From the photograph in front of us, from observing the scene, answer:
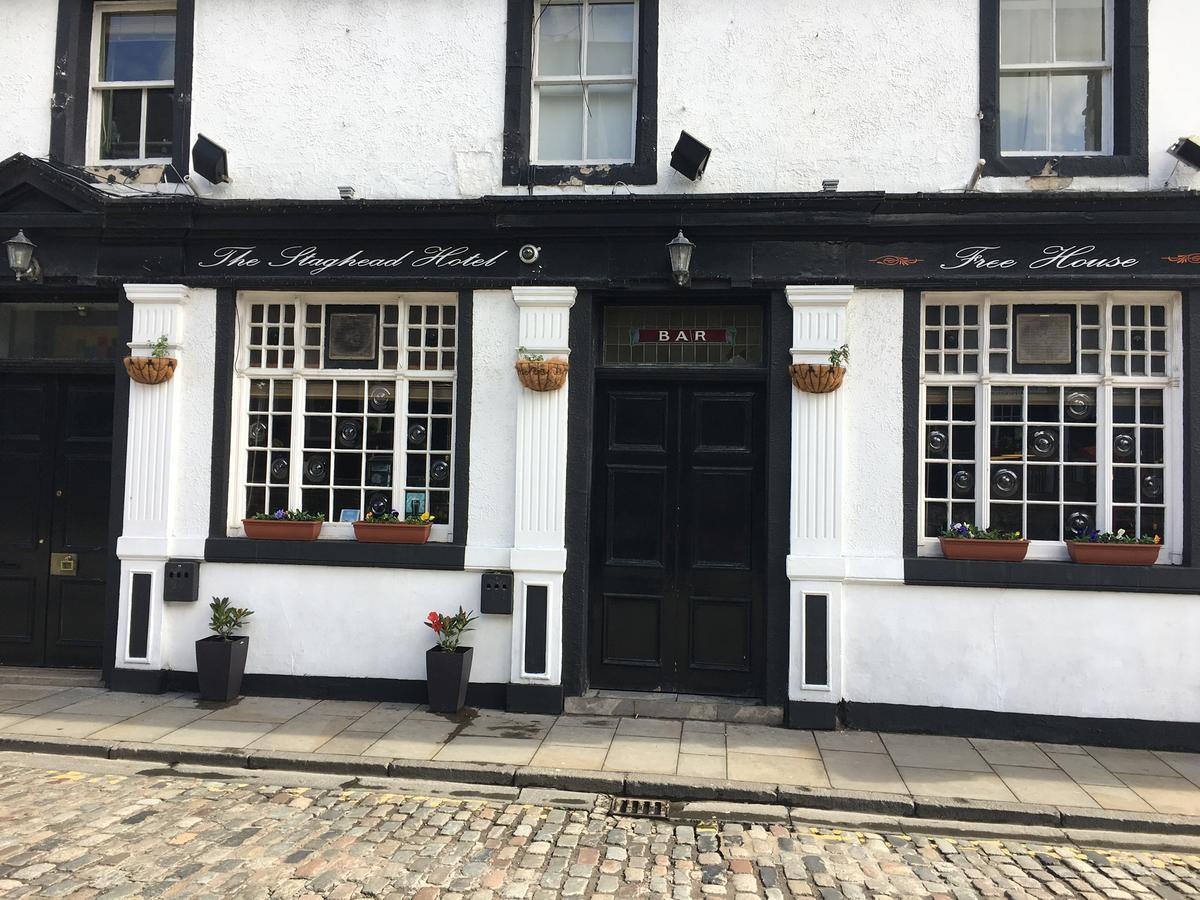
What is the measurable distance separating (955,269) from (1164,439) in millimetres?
2285

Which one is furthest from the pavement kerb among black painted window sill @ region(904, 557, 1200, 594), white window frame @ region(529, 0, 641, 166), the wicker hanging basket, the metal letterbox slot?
white window frame @ region(529, 0, 641, 166)

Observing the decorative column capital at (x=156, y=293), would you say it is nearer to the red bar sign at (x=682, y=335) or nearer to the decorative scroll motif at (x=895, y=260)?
the red bar sign at (x=682, y=335)

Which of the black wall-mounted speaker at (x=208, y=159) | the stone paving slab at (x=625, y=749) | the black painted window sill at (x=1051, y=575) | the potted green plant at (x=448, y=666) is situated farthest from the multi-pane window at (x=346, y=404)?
the black painted window sill at (x=1051, y=575)

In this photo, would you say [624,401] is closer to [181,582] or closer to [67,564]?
[181,582]

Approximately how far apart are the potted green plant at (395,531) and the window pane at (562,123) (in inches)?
143

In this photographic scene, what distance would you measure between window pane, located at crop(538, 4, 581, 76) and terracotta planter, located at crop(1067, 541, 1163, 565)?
6.21m

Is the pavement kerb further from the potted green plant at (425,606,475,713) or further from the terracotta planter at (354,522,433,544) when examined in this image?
the terracotta planter at (354,522,433,544)

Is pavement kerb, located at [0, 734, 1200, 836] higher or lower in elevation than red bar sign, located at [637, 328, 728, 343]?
lower

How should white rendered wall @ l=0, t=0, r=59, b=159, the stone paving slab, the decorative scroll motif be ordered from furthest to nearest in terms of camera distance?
white rendered wall @ l=0, t=0, r=59, b=159
the decorative scroll motif
the stone paving slab

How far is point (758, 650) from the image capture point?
23.7 ft

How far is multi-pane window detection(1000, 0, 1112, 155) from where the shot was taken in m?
7.23

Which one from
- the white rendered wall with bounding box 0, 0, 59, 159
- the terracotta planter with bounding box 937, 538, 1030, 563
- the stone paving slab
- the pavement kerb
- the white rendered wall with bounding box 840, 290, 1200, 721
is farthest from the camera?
the white rendered wall with bounding box 0, 0, 59, 159

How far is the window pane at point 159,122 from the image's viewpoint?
26.5 feet

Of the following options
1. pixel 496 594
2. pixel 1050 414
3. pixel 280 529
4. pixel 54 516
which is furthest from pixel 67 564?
pixel 1050 414
